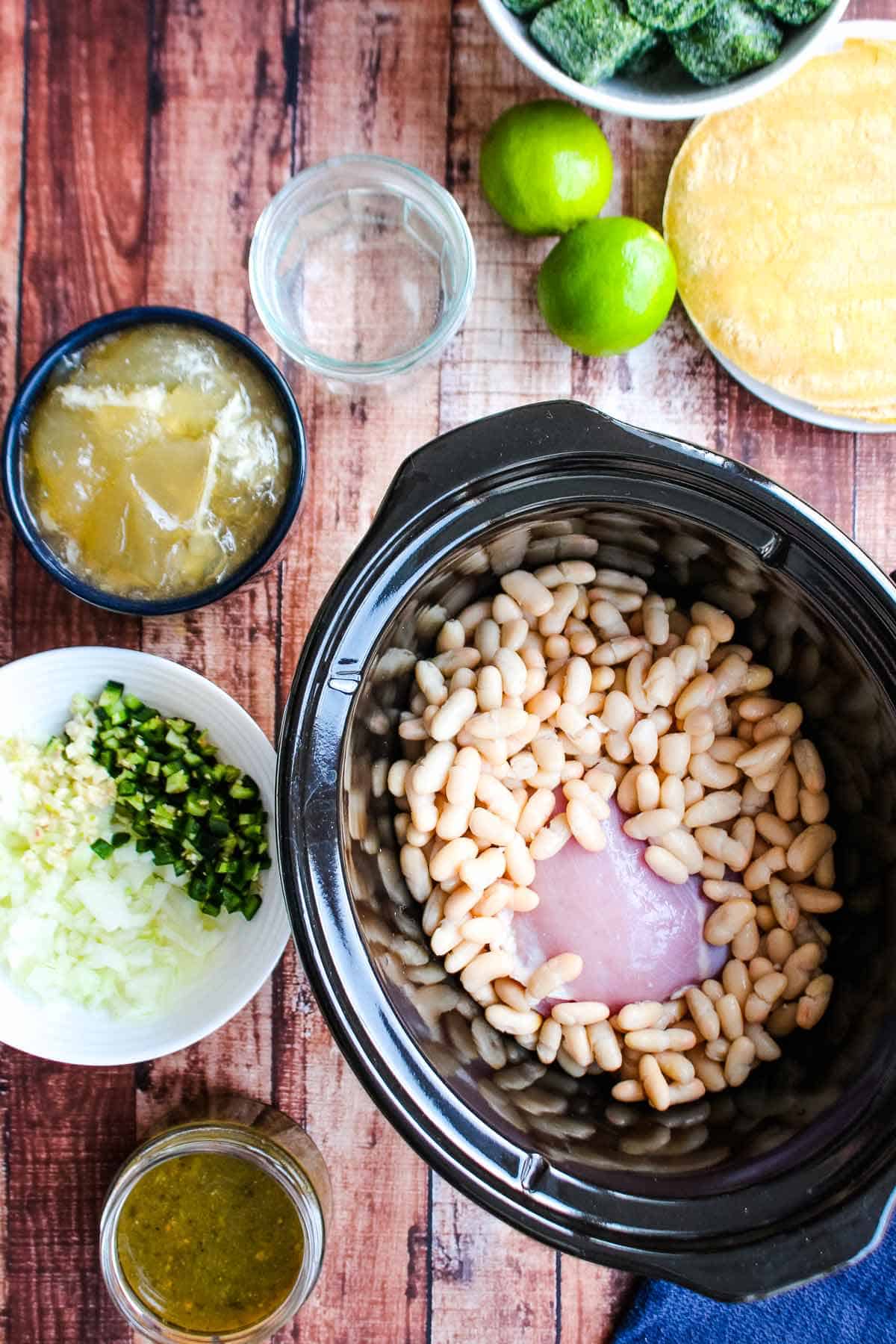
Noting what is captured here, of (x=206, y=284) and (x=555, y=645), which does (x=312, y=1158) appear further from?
(x=206, y=284)

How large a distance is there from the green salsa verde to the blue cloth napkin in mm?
379

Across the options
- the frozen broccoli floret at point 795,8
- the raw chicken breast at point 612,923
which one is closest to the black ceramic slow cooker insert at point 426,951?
the raw chicken breast at point 612,923

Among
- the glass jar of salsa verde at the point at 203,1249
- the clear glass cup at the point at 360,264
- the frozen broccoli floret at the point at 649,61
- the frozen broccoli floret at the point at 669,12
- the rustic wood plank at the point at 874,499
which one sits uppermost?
the frozen broccoli floret at the point at 669,12

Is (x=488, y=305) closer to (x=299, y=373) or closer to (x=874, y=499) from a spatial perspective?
(x=299, y=373)

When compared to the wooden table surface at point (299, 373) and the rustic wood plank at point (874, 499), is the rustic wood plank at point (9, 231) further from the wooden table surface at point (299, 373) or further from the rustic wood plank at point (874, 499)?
the rustic wood plank at point (874, 499)

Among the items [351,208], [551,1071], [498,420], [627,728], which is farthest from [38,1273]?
[351,208]

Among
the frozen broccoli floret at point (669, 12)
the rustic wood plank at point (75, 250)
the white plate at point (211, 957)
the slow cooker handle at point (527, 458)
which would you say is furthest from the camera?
the rustic wood plank at point (75, 250)

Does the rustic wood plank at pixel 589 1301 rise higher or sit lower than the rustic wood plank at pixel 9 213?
lower

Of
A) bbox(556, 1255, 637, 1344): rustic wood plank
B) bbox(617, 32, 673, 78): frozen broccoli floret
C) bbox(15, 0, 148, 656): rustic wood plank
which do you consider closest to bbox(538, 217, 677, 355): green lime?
bbox(617, 32, 673, 78): frozen broccoli floret

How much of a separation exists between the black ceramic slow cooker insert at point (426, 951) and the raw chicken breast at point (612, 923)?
0.11 metres

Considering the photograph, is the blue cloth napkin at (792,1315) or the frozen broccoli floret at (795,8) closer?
the frozen broccoli floret at (795,8)

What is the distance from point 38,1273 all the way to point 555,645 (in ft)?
2.97

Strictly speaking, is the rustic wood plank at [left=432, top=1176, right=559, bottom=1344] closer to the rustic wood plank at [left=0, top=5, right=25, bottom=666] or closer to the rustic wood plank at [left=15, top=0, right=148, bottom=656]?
the rustic wood plank at [left=15, top=0, right=148, bottom=656]

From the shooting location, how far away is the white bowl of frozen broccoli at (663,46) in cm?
102
